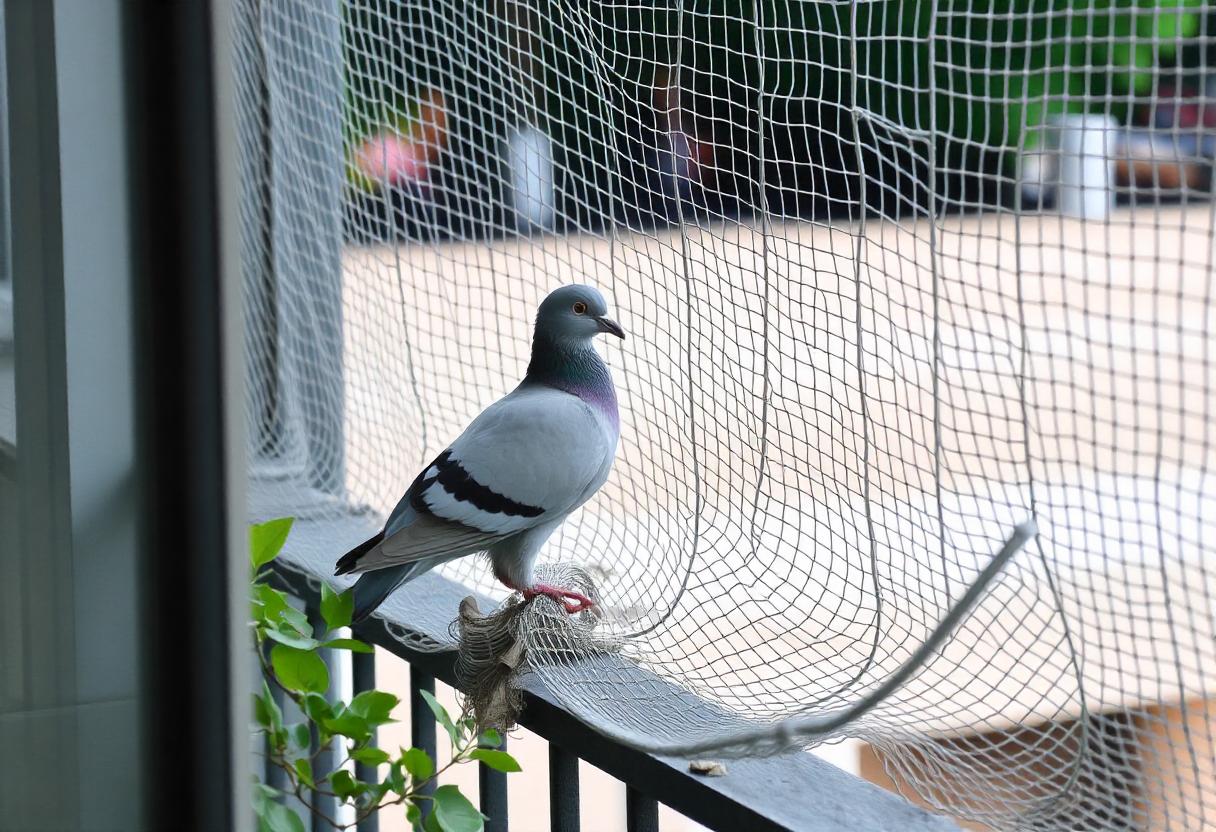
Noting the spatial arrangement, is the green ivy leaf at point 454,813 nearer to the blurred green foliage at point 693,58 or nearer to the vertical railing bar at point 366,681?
the vertical railing bar at point 366,681

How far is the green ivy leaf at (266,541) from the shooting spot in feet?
3.07

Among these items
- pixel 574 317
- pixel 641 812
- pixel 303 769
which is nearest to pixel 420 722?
pixel 303 769

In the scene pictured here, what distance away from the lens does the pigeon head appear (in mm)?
940

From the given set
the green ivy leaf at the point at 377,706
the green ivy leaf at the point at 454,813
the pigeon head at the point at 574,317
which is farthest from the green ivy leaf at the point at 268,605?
the pigeon head at the point at 574,317

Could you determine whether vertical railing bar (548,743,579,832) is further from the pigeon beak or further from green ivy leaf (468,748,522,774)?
the pigeon beak

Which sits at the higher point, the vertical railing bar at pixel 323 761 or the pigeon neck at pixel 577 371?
the pigeon neck at pixel 577 371

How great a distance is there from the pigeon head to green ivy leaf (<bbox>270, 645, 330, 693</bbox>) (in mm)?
337

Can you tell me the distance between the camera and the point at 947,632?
50 centimetres

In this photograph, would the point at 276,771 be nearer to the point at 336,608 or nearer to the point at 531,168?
the point at 336,608

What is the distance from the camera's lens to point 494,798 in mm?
1047

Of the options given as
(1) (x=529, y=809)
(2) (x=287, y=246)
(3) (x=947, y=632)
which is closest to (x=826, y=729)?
(3) (x=947, y=632)

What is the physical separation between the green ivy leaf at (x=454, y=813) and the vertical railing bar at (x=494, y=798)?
0.13m

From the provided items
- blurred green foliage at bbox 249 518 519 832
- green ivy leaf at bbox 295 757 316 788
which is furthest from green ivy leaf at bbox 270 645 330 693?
green ivy leaf at bbox 295 757 316 788

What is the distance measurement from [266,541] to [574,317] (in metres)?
0.32
